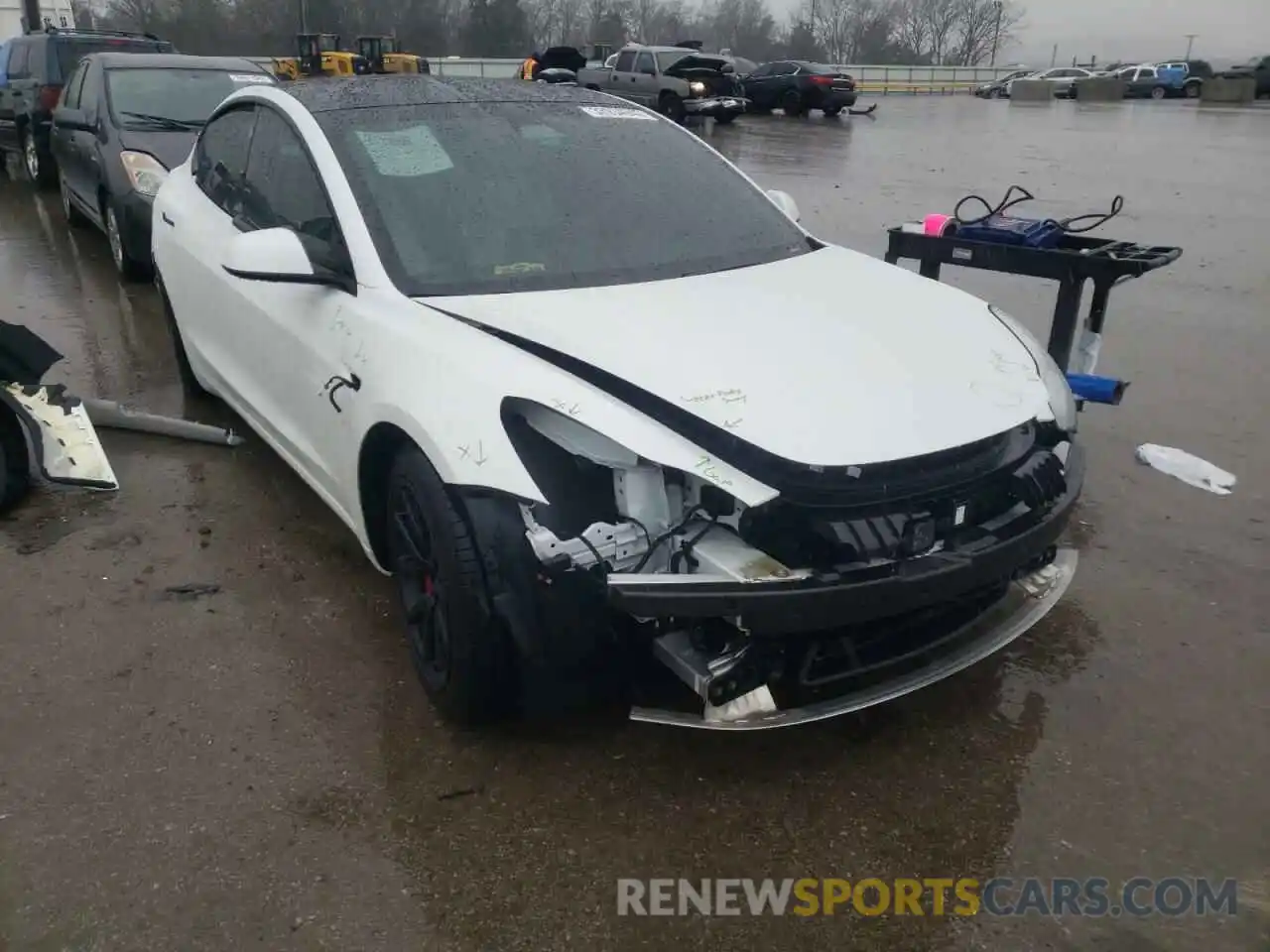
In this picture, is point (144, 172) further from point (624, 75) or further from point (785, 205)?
point (624, 75)

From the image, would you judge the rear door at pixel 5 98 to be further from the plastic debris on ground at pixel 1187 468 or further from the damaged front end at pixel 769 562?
the plastic debris on ground at pixel 1187 468

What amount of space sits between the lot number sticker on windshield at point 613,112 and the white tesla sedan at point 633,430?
32 cm

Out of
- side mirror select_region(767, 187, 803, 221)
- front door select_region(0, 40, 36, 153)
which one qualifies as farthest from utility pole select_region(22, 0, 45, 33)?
side mirror select_region(767, 187, 803, 221)

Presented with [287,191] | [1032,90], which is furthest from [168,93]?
[1032,90]

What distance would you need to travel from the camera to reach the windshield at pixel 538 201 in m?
3.26

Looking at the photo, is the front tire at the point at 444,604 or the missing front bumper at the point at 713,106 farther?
the missing front bumper at the point at 713,106

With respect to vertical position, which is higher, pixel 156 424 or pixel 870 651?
pixel 870 651

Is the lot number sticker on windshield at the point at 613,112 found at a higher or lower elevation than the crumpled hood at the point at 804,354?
higher

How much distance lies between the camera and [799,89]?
29.6 metres

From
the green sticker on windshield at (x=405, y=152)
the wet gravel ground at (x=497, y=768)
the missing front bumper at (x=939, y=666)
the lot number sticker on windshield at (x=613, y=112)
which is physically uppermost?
the lot number sticker on windshield at (x=613, y=112)

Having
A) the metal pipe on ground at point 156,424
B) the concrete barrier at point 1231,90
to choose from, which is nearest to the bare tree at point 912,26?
the concrete barrier at point 1231,90

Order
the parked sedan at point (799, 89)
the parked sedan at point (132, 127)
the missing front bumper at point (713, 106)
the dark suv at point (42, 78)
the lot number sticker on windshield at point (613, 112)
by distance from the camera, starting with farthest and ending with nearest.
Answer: the parked sedan at point (799, 89) → the missing front bumper at point (713, 106) → the dark suv at point (42, 78) → the parked sedan at point (132, 127) → the lot number sticker on windshield at point (613, 112)

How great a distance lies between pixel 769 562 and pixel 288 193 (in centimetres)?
237

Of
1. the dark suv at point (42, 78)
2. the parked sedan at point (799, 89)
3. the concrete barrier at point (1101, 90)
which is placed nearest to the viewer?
the dark suv at point (42, 78)
